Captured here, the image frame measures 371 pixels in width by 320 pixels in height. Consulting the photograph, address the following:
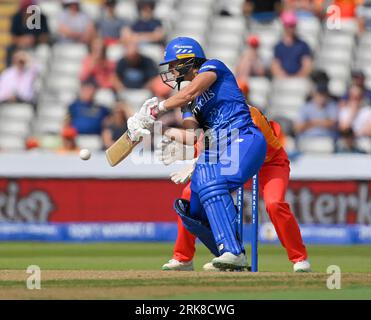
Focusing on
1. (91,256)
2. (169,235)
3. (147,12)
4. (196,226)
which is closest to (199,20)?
(147,12)

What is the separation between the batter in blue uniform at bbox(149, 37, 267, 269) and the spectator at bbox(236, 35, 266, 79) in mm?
8126

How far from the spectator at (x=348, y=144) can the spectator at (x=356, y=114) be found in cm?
22

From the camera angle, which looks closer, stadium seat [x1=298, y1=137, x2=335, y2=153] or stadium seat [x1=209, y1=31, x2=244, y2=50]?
stadium seat [x1=298, y1=137, x2=335, y2=153]

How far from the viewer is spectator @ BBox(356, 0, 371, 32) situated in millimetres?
19016

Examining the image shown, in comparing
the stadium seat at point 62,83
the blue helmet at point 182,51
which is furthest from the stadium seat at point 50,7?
the blue helmet at point 182,51

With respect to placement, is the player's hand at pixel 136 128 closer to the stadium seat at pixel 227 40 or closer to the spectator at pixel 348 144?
the spectator at pixel 348 144

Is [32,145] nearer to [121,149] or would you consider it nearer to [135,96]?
[135,96]

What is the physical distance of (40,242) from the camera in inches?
645

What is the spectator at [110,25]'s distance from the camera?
19484 millimetres

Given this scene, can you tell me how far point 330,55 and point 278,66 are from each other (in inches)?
40.1

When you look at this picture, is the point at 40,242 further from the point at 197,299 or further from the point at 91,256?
the point at 197,299

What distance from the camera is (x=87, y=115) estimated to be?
58.4 ft

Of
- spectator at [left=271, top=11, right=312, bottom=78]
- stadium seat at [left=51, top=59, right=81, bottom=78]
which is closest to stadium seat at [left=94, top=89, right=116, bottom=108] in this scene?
stadium seat at [left=51, top=59, right=81, bottom=78]

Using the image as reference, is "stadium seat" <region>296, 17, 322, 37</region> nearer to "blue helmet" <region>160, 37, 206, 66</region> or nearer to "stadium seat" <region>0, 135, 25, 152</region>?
"stadium seat" <region>0, 135, 25, 152</region>
